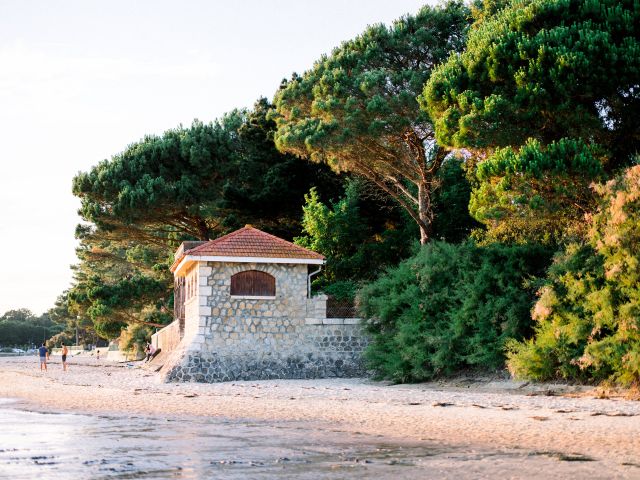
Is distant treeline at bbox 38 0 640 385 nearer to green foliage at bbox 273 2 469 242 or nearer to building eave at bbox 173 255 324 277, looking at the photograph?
green foliage at bbox 273 2 469 242

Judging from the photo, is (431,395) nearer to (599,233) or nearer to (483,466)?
(599,233)

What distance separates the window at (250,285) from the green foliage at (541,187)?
24.0 ft

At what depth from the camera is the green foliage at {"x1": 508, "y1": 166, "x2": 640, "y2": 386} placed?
16.7 m

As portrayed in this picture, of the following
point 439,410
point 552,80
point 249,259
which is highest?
point 552,80

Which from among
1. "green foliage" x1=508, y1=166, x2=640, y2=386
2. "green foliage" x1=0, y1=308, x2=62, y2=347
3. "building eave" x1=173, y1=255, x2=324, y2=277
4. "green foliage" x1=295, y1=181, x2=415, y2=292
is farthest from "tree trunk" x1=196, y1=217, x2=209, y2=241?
"green foliage" x1=0, y1=308, x2=62, y2=347

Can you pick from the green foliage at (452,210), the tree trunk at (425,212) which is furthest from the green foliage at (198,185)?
the tree trunk at (425,212)

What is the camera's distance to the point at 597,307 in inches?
695

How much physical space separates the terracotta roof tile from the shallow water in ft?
38.7

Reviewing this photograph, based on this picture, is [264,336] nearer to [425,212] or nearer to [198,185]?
[425,212]

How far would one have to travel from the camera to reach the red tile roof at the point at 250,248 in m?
25.2

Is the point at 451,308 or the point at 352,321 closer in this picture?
the point at 451,308

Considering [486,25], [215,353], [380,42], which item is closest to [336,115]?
[380,42]

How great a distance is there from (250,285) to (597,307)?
1115cm

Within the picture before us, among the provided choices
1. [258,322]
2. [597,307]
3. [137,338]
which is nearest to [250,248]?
[258,322]
